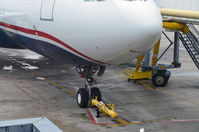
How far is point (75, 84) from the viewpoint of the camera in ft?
59.7

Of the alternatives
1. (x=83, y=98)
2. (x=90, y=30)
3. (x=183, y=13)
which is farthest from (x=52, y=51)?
(x=183, y=13)

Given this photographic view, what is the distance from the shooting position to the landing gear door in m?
12.2

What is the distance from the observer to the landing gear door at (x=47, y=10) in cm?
1224

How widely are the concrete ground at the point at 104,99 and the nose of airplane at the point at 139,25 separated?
117 inches

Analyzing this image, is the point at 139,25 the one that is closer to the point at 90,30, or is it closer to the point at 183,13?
the point at 90,30

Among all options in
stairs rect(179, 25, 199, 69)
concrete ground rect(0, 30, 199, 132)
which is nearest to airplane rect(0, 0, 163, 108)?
concrete ground rect(0, 30, 199, 132)

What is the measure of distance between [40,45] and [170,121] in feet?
17.7

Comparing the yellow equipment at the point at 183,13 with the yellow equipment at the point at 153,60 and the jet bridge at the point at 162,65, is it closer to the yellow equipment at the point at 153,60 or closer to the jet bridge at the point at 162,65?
the jet bridge at the point at 162,65

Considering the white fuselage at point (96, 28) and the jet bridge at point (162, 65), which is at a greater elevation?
the white fuselage at point (96, 28)

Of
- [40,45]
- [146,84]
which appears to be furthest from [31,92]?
[146,84]

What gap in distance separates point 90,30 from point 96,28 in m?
0.22

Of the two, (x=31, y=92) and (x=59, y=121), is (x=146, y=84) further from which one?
(x=59, y=121)

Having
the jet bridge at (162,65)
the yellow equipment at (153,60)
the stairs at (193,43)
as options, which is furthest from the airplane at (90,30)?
the stairs at (193,43)

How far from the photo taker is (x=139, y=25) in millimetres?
10531
